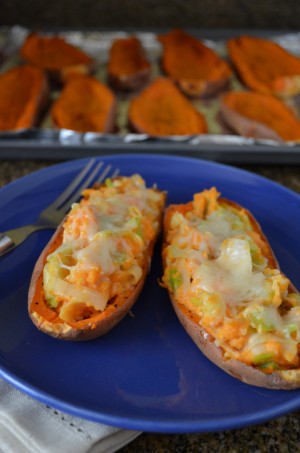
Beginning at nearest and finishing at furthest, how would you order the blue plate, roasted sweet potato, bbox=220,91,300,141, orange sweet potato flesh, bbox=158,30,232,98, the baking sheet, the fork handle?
1. the blue plate
2. the fork handle
3. the baking sheet
4. roasted sweet potato, bbox=220,91,300,141
5. orange sweet potato flesh, bbox=158,30,232,98

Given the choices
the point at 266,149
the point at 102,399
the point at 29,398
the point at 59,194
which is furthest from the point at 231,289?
the point at 266,149

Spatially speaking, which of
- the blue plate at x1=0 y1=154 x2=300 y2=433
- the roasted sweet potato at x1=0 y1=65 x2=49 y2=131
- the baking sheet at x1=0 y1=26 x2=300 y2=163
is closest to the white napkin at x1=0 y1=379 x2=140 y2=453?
the blue plate at x1=0 y1=154 x2=300 y2=433

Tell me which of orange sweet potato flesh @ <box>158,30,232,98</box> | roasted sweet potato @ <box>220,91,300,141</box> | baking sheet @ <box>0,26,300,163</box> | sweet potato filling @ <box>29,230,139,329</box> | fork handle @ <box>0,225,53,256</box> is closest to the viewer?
sweet potato filling @ <box>29,230,139,329</box>

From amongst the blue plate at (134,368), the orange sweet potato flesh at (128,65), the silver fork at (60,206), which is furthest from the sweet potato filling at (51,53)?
the blue plate at (134,368)

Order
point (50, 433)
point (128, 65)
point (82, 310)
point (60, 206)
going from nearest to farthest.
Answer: point (50, 433)
point (82, 310)
point (60, 206)
point (128, 65)

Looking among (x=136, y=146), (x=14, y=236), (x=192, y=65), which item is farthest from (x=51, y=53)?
(x=14, y=236)

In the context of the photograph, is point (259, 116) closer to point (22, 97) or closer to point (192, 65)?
point (192, 65)

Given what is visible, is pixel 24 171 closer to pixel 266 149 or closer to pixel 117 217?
pixel 117 217

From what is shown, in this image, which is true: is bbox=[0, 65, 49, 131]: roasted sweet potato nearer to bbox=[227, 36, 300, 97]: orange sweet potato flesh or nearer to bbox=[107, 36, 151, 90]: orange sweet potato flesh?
bbox=[107, 36, 151, 90]: orange sweet potato flesh
